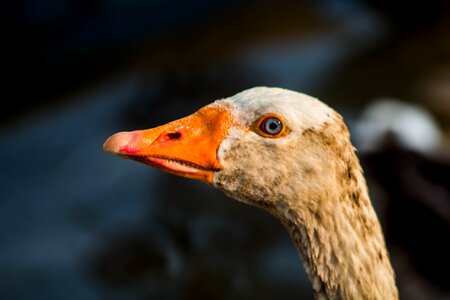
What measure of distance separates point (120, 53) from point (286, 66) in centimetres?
169

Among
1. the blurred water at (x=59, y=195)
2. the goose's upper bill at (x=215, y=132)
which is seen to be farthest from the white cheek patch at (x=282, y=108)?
the blurred water at (x=59, y=195)

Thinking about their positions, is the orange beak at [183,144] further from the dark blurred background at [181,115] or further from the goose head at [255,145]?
the dark blurred background at [181,115]

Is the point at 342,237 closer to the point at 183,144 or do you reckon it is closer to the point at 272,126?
the point at 272,126

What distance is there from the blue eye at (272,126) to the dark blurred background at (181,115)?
2.13m

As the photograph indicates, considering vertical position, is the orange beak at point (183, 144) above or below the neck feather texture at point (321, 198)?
above

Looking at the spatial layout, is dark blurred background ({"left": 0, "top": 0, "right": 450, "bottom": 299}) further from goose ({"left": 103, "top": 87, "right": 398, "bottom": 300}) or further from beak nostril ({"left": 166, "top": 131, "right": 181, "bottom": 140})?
beak nostril ({"left": 166, "top": 131, "right": 181, "bottom": 140})

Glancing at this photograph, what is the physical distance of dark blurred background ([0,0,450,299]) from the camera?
4.91 meters

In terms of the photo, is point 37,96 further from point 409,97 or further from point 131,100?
point 409,97

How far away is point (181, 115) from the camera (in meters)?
6.12

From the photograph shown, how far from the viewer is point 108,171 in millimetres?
5738

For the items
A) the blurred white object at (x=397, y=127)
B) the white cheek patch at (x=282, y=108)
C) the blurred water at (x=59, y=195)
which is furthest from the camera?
the blurred white object at (x=397, y=127)

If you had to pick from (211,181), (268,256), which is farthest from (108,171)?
(211,181)

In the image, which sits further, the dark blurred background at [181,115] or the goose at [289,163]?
the dark blurred background at [181,115]

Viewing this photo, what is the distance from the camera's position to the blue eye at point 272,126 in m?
2.66
